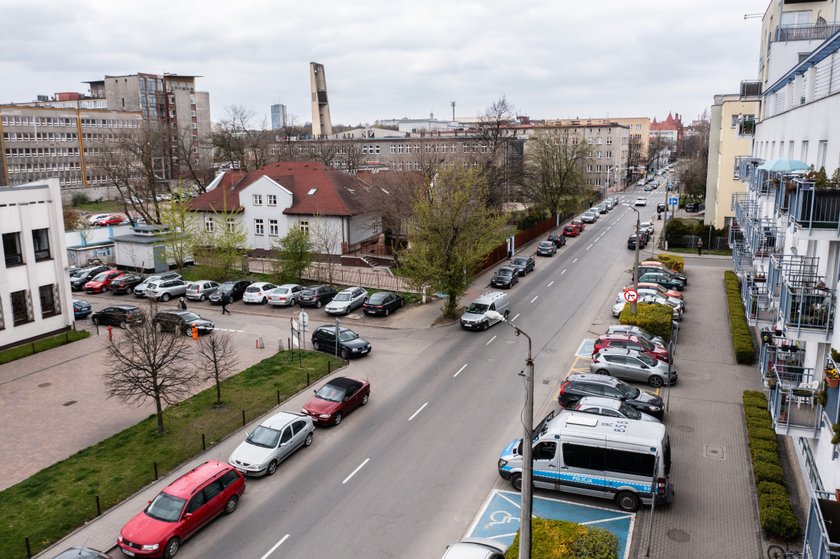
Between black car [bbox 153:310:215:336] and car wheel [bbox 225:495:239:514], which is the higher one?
→ black car [bbox 153:310:215:336]

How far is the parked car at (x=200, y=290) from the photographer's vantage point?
38.7 meters

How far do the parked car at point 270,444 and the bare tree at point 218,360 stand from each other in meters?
3.82

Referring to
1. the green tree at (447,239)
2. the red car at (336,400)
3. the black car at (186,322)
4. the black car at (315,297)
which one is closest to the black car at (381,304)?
the green tree at (447,239)

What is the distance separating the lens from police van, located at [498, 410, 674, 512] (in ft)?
52.9

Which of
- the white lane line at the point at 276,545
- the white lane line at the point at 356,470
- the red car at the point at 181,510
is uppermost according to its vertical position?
the red car at the point at 181,510

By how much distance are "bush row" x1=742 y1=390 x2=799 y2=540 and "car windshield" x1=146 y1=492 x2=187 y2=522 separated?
45.6ft

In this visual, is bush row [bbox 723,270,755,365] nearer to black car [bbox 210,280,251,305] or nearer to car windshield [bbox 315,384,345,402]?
car windshield [bbox 315,384,345,402]

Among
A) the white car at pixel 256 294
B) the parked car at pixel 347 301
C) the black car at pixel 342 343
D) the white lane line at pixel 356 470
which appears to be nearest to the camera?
the white lane line at pixel 356 470

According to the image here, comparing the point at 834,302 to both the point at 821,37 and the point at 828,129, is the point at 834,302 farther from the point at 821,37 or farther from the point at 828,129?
the point at 821,37

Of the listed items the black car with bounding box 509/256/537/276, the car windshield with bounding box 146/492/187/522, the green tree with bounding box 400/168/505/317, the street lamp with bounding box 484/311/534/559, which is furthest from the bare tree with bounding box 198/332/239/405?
the black car with bounding box 509/256/537/276

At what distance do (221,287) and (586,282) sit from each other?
78.0 ft

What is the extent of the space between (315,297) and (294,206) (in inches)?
615

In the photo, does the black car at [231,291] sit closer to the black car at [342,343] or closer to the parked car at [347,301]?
the parked car at [347,301]

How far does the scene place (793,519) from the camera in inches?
571
